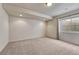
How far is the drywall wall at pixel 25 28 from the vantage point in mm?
5152

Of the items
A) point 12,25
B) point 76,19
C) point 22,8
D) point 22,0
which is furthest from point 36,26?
point 22,0

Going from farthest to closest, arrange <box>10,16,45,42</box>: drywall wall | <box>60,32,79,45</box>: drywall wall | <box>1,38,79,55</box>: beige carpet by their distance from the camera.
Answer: <box>10,16,45,42</box>: drywall wall, <box>60,32,79,45</box>: drywall wall, <box>1,38,79,55</box>: beige carpet

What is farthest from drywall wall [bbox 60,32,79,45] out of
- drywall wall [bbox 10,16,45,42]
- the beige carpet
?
drywall wall [bbox 10,16,45,42]

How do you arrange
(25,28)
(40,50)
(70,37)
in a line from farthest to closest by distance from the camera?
1. (25,28)
2. (70,37)
3. (40,50)

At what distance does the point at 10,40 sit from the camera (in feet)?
16.3

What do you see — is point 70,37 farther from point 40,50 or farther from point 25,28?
point 25,28

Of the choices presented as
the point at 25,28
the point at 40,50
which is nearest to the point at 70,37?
the point at 40,50

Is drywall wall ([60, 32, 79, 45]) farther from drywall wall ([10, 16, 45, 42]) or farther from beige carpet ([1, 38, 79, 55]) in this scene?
drywall wall ([10, 16, 45, 42])

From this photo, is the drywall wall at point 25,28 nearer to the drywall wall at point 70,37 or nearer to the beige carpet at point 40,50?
the beige carpet at point 40,50

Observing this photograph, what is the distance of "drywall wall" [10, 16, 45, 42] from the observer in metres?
5.15

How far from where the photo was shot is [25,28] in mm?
6023

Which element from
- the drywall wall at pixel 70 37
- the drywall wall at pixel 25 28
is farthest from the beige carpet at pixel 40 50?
the drywall wall at pixel 25 28
